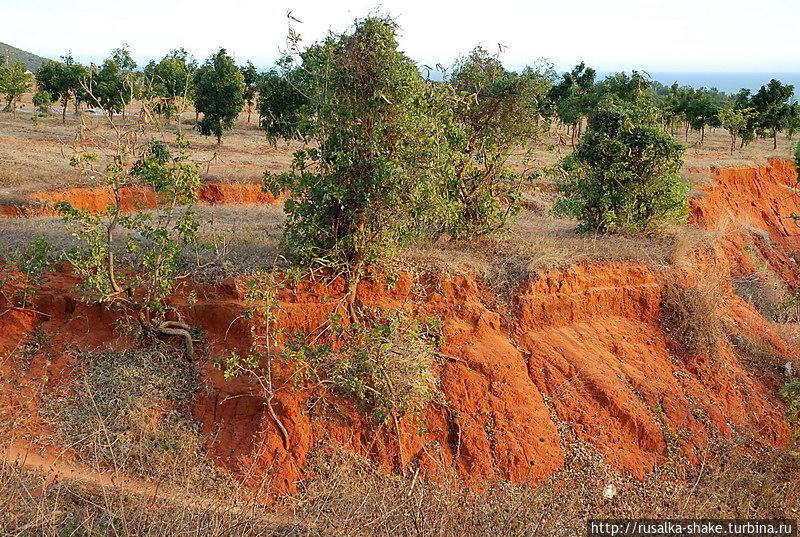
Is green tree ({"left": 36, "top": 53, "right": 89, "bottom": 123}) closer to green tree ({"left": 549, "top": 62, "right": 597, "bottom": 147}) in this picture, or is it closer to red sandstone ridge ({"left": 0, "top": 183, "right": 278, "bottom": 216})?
red sandstone ridge ({"left": 0, "top": 183, "right": 278, "bottom": 216})

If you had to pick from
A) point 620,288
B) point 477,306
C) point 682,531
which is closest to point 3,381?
point 477,306

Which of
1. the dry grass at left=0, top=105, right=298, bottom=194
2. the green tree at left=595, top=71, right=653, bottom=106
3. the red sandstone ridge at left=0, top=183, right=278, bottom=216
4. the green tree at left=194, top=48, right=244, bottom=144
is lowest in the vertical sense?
the red sandstone ridge at left=0, top=183, right=278, bottom=216

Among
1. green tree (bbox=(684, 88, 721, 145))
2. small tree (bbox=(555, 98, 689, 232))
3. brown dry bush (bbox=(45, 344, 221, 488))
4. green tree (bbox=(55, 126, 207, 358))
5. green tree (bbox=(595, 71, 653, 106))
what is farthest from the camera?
green tree (bbox=(684, 88, 721, 145))

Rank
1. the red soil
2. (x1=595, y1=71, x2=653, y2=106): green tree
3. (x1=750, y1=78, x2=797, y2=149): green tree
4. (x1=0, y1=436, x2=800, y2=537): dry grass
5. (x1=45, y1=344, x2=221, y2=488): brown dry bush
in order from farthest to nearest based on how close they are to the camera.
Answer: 1. (x1=750, y1=78, x2=797, y2=149): green tree
2. (x1=595, y1=71, x2=653, y2=106): green tree
3. the red soil
4. (x1=45, y1=344, x2=221, y2=488): brown dry bush
5. (x1=0, y1=436, x2=800, y2=537): dry grass

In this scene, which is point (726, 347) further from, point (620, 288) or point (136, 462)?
point (136, 462)

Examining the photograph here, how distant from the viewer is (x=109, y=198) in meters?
14.7

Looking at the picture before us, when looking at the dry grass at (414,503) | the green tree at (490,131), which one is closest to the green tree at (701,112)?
the green tree at (490,131)

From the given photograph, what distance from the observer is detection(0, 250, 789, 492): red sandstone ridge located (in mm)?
6703

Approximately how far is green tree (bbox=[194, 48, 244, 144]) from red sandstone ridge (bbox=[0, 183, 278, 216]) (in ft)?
36.0

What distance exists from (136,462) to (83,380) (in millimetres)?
1393

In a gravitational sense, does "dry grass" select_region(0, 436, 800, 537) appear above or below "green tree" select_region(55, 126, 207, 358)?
below

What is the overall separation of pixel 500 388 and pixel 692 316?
3777mm

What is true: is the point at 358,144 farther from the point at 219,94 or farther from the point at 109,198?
the point at 219,94

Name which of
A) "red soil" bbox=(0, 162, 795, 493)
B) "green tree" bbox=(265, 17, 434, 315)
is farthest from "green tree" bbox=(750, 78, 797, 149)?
"green tree" bbox=(265, 17, 434, 315)
